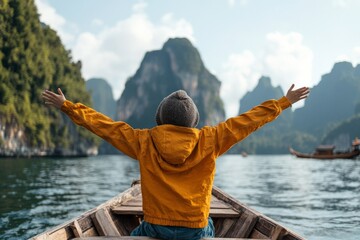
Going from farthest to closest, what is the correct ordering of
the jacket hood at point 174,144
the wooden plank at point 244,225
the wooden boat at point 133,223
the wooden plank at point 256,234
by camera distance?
1. the wooden plank at point 244,225
2. the wooden plank at point 256,234
3. the wooden boat at point 133,223
4. the jacket hood at point 174,144

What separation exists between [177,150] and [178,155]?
0.04 meters

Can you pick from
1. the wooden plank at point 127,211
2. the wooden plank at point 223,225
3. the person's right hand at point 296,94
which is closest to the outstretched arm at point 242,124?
the person's right hand at point 296,94

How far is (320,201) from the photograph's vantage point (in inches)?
498

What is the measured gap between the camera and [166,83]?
164875 millimetres

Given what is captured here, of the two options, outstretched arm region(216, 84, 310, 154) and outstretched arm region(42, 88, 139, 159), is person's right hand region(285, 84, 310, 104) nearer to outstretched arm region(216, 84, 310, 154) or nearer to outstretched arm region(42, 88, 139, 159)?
outstretched arm region(216, 84, 310, 154)

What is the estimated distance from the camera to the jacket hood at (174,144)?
8.63ft

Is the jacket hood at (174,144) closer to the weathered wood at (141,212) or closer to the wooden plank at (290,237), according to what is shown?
the wooden plank at (290,237)

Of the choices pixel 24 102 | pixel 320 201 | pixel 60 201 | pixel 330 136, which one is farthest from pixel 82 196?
pixel 330 136

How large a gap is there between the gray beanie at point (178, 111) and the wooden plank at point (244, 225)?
2.32m

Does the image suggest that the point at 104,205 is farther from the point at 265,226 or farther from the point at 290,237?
the point at 290,237

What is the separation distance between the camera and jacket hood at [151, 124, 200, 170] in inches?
104

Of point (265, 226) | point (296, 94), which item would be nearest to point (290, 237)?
point (265, 226)

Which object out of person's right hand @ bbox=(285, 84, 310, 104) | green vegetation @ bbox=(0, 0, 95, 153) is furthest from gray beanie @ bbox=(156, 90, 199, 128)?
green vegetation @ bbox=(0, 0, 95, 153)

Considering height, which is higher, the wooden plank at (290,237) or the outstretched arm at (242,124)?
the outstretched arm at (242,124)
